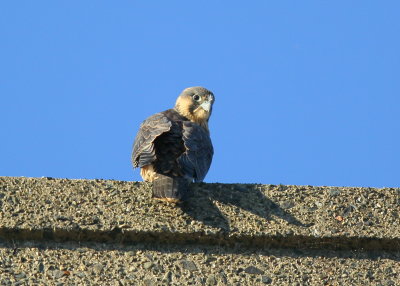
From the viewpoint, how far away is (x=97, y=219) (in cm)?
309

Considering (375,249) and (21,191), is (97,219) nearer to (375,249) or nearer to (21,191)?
(21,191)

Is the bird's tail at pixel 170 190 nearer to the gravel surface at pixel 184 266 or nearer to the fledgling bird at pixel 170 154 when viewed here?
the fledgling bird at pixel 170 154

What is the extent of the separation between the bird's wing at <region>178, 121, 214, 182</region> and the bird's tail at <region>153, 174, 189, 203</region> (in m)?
0.49

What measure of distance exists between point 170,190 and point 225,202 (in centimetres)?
21

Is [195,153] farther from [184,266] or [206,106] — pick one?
[206,106]

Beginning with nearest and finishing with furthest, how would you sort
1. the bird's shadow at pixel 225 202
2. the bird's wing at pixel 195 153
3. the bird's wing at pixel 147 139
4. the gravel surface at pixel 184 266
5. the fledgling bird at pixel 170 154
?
the gravel surface at pixel 184 266 < the bird's shadow at pixel 225 202 < the fledgling bird at pixel 170 154 < the bird's wing at pixel 195 153 < the bird's wing at pixel 147 139

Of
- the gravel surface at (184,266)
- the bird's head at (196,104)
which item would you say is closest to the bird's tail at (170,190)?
the gravel surface at (184,266)

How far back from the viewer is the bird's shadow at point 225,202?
3.20 metres

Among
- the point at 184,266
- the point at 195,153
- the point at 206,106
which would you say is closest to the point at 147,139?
the point at 195,153

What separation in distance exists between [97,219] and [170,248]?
28 centimetres

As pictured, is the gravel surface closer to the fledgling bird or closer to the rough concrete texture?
the rough concrete texture

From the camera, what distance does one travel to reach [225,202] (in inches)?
129

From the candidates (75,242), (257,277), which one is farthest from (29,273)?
(257,277)

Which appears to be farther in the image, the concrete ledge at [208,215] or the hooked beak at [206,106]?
the hooked beak at [206,106]
